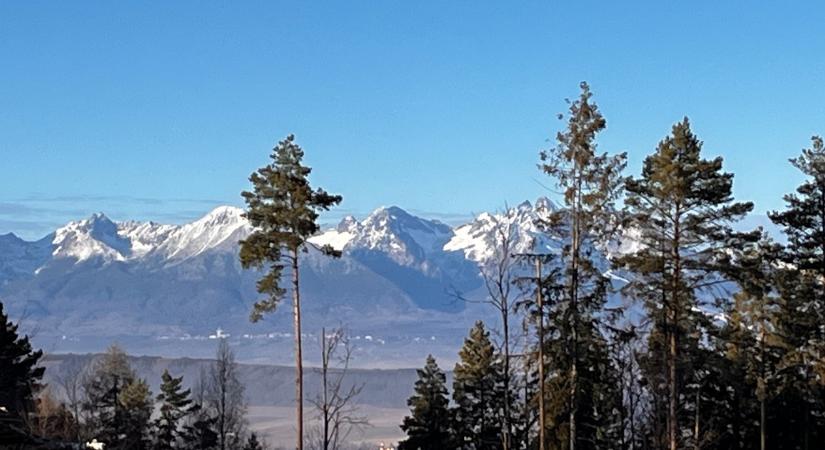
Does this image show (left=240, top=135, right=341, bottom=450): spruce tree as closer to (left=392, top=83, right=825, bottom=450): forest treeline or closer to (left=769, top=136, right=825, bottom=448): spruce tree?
(left=392, top=83, right=825, bottom=450): forest treeline

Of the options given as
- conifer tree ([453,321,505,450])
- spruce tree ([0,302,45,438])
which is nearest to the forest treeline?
conifer tree ([453,321,505,450])

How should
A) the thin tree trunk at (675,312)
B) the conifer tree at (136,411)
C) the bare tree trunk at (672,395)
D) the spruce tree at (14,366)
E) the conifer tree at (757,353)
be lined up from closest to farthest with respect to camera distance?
the bare tree trunk at (672,395) → the thin tree trunk at (675,312) → the conifer tree at (757,353) → the spruce tree at (14,366) → the conifer tree at (136,411)

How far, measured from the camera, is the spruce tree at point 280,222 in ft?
109

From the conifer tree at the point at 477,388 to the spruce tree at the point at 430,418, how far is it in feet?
2.05

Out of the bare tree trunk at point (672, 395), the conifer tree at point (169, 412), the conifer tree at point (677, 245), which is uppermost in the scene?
the conifer tree at point (677, 245)

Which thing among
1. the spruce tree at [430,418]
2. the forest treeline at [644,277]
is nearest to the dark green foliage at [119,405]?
the spruce tree at [430,418]

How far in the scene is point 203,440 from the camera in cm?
5759

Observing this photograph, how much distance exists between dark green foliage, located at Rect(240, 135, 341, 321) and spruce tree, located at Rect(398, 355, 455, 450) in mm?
18190

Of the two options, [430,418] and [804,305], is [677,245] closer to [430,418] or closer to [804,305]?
[804,305]

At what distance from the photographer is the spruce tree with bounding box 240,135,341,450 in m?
33.3

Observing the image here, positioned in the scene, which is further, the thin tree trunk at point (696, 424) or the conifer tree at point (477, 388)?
the conifer tree at point (477, 388)

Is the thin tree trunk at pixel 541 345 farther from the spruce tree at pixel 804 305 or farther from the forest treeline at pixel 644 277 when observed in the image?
the spruce tree at pixel 804 305

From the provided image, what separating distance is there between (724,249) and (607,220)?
3.54 meters

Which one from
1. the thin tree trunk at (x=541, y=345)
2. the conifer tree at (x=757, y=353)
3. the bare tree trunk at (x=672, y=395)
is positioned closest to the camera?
the thin tree trunk at (x=541, y=345)
